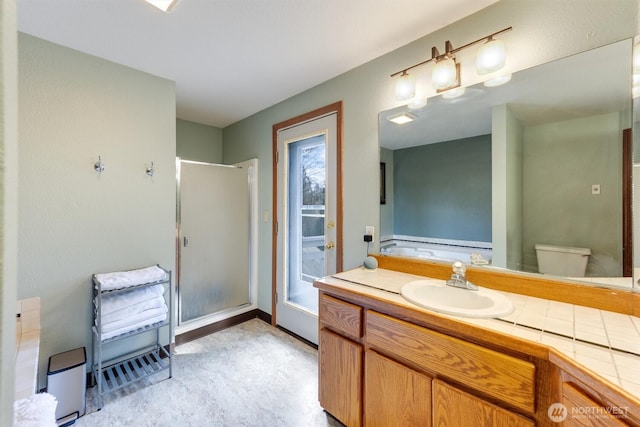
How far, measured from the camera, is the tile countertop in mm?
710

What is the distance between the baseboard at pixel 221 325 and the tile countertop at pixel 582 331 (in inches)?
80.2

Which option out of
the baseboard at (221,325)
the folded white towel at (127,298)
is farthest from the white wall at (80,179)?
the baseboard at (221,325)

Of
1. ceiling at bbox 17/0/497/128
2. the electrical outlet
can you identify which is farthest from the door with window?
ceiling at bbox 17/0/497/128

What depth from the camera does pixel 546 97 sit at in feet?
4.15

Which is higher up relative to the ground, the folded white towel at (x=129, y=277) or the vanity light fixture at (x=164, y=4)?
the vanity light fixture at (x=164, y=4)

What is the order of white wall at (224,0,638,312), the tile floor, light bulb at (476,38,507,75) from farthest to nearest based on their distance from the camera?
1. the tile floor
2. light bulb at (476,38,507,75)
3. white wall at (224,0,638,312)

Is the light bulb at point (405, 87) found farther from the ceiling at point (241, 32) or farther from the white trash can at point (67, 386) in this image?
the white trash can at point (67, 386)

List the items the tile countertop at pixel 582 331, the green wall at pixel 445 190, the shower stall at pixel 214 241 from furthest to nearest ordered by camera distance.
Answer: the shower stall at pixel 214 241, the green wall at pixel 445 190, the tile countertop at pixel 582 331

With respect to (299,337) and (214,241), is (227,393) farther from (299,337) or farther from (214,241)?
(214,241)

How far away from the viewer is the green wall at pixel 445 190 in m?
1.45

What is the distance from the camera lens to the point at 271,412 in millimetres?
1612

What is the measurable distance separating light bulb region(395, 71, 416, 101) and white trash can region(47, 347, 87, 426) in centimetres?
264

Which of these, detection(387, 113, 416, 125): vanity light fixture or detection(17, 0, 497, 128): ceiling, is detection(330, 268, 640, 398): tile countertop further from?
detection(17, 0, 497, 128): ceiling

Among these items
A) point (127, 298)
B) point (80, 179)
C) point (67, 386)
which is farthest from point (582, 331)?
point (80, 179)
